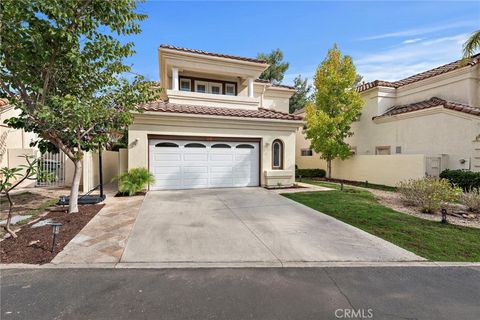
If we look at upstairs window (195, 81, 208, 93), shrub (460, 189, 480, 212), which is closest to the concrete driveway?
shrub (460, 189, 480, 212)

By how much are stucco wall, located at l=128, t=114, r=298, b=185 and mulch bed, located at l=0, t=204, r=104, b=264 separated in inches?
178

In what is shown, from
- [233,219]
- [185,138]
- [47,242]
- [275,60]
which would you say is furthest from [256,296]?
[275,60]

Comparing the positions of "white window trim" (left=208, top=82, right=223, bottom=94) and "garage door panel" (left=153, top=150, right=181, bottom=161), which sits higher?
"white window trim" (left=208, top=82, right=223, bottom=94)

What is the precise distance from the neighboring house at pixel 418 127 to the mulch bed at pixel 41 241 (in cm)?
1414

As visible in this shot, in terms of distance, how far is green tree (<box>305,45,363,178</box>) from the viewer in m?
15.7

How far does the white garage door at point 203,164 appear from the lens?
1119 cm

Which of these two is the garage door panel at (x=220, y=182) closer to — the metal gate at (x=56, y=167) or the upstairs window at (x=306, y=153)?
the metal gate at (x=56, y=167)

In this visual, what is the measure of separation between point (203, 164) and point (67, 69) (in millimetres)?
6656

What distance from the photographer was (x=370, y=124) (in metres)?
17.2

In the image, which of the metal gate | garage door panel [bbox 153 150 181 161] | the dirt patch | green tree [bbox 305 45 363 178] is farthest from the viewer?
green tree [bbox 305 45 363 178]

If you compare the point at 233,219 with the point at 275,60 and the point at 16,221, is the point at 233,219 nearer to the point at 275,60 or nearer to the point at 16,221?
the point at 16,221

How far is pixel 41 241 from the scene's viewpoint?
4.86m

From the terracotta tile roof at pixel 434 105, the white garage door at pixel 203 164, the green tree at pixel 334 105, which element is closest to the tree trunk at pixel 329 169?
the green tree at pixel 334 105

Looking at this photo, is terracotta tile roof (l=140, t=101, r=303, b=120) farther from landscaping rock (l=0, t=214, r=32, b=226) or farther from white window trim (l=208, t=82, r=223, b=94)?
landscaping rock (l=0, t=214, r=32, b=226)
